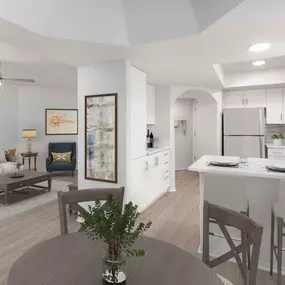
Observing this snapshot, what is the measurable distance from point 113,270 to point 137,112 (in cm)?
283

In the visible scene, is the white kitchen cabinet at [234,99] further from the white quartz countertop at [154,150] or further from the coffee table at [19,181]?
the coffee table at [19,181]

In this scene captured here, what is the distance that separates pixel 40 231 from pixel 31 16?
2572mm

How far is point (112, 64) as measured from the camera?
3.25m

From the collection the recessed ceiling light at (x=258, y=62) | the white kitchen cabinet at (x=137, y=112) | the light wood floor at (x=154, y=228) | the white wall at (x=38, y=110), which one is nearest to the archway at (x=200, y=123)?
the light wood floor at (x=154, y=228)

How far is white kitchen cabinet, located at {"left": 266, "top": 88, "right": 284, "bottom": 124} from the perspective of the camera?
5.41 metres

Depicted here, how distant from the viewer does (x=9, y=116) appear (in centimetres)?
649

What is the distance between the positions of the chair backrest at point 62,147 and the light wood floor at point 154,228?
2.66 meters

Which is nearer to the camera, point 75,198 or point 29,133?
point 75,198

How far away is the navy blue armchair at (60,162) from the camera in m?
6.20

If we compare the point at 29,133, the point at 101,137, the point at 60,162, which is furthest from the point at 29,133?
the point at 101,137

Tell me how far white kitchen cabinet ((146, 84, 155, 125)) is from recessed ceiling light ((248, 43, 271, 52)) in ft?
7.60

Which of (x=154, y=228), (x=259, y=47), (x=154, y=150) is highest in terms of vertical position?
(x=259, y=47)

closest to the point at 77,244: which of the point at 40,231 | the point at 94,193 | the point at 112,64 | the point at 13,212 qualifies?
the point at 94,193

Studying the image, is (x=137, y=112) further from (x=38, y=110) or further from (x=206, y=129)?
(x=38, y=110)
